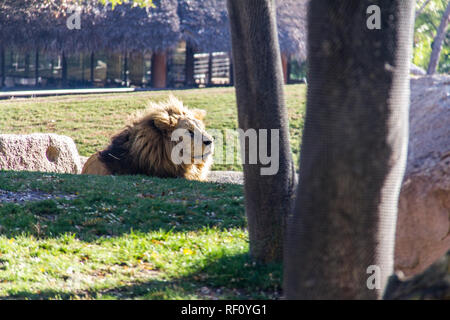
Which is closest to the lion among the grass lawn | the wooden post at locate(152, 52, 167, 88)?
the grass lawn

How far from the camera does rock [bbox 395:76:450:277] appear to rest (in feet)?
15.0

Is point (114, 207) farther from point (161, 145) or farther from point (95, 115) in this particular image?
point (95, 115)

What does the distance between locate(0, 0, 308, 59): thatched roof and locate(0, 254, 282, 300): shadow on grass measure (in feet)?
74.2

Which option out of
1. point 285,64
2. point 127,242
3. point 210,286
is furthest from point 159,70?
point 210,286

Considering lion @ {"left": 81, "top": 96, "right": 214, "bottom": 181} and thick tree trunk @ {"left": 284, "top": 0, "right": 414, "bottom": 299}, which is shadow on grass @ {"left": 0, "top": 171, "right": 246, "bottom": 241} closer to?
Result: lion @ {"left": 81, "top": 96, "right": 214, "bottom": 181}

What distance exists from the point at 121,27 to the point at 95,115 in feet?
29.8

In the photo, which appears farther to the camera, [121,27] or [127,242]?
[121,27]

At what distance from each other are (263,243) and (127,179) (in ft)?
14.6

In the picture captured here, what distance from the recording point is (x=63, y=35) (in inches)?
1071

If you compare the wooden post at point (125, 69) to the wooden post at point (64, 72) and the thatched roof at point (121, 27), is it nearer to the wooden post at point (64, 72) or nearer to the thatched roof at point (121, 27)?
the thatched roof at point (121, 27)

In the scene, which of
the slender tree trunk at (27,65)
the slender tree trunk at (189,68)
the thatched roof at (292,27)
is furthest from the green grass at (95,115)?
the thatched roof at (292,27)

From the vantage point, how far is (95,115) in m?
20.1
